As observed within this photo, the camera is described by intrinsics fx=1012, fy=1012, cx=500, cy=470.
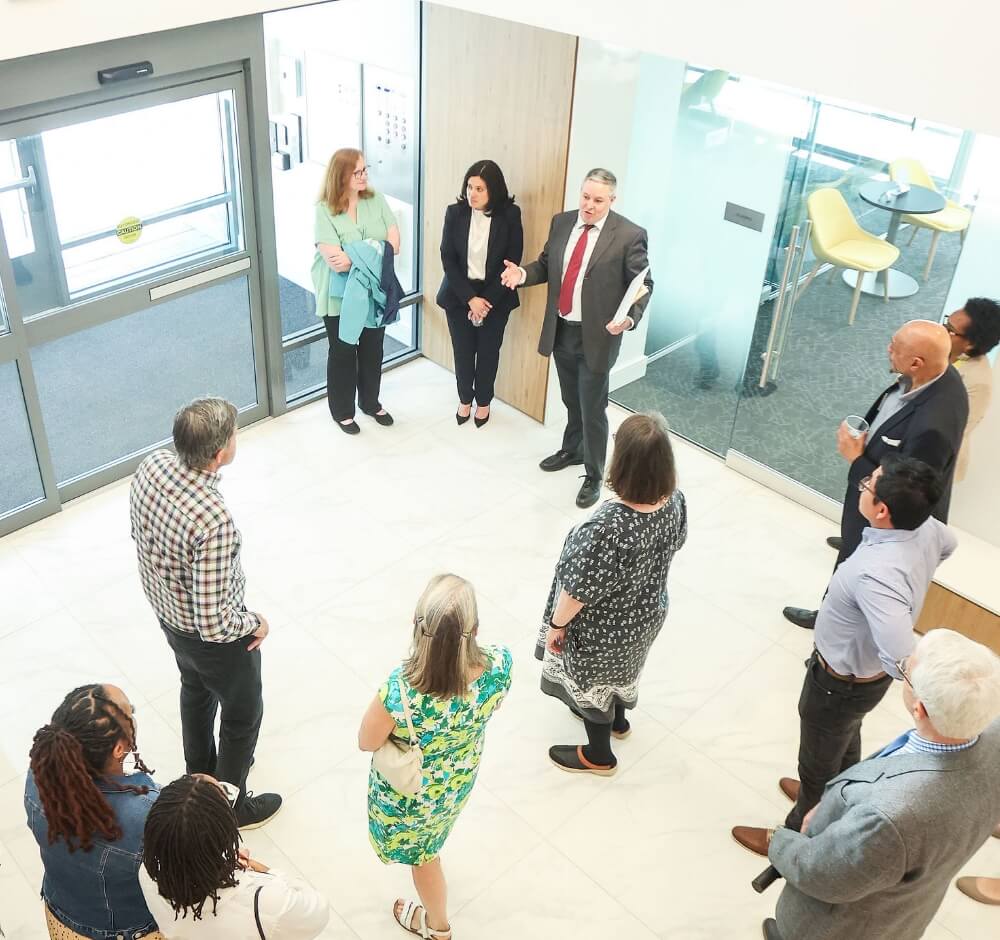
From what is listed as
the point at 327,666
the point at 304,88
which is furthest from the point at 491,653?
the point at 304,88

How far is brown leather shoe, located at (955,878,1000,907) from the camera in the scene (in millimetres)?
3484

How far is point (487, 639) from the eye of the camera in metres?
4.49

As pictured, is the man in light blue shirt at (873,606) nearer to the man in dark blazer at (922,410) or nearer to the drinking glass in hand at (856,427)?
the drinking glass in hand at (856,427)

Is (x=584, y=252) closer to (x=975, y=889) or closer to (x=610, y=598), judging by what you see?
(x=610, y=598)

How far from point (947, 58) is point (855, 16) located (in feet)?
1.08

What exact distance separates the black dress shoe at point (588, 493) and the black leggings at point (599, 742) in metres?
1.57

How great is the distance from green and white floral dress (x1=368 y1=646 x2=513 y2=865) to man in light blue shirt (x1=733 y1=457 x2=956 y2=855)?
3.51 ft

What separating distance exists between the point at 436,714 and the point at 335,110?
14.8 ft

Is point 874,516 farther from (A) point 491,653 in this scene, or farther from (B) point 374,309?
(B) point 374,309

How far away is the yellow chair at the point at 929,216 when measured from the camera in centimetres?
446

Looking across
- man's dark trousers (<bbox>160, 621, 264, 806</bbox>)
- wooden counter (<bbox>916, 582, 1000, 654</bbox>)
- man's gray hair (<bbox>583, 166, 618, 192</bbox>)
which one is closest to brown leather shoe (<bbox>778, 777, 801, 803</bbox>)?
wooden counter (<bbox>916, 582, 1000, 654</bbox>)

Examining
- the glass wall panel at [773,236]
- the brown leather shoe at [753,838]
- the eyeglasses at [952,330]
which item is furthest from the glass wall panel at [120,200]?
the brown leather shoe at [753,838]

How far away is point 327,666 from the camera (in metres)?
4.35

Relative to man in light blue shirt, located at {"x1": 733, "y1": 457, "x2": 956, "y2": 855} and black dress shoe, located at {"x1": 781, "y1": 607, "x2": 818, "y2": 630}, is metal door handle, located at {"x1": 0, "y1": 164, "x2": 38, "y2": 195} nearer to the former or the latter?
man in light blue shirt, located at {"x1": 733, "y1": 457, "x2": 956, "y2": 855}
